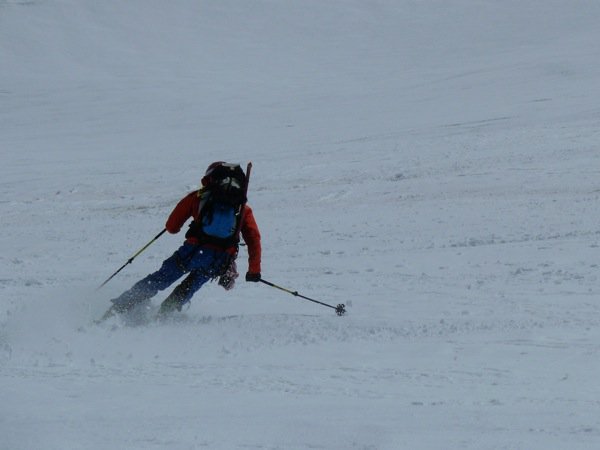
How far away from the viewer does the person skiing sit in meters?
6.76

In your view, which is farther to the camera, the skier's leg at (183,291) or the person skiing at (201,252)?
the skier's leg at (183,291)

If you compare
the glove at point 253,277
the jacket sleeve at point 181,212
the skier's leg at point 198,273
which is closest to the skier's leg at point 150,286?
the skier's leg at point 198,273

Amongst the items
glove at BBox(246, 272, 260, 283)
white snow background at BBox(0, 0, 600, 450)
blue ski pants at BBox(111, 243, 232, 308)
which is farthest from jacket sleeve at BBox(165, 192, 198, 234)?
white snow background at BBox(0, 0, 600, 450)

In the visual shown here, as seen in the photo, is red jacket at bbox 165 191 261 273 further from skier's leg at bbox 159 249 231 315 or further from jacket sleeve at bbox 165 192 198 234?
skier's leg at bbox 159 249 231 315

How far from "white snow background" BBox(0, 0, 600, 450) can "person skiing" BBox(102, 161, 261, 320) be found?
1.03ft

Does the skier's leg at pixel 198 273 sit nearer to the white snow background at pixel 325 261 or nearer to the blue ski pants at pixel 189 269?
the blue ski pants at pixel 189 269

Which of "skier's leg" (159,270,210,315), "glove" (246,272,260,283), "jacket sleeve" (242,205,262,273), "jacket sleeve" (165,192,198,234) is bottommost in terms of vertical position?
"skier's leg" (159,270,210,315)

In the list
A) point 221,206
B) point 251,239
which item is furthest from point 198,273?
point 221,206

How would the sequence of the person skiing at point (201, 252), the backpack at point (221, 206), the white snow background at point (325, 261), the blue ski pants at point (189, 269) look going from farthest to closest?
the blue ski pants at point (189, 269) < the person skiing at point (201, 252) < the backpack at point (221, 206) < the white snow background at point (325, 261)

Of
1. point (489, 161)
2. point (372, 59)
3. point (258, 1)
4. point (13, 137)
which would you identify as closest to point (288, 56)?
point (372, 59)

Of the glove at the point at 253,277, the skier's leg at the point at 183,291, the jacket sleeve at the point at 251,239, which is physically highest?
the jacket sleeve at the point at 251,239

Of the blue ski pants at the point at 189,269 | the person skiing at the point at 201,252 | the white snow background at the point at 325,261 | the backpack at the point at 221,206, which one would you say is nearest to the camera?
the white snow background at the point at 325,261

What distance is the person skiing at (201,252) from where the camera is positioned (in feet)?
22.2

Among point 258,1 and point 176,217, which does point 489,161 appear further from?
point 258,1
